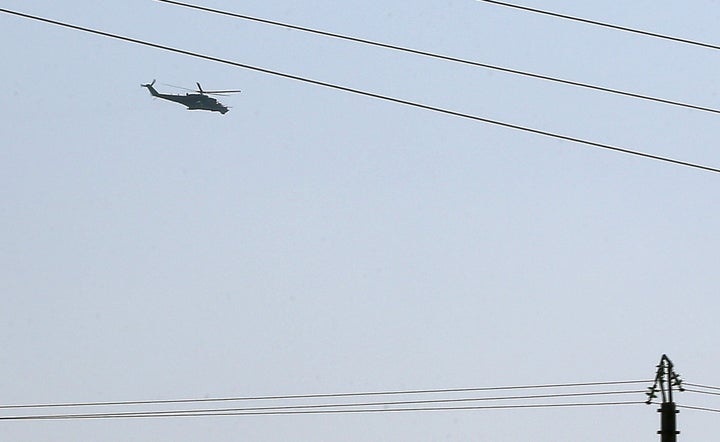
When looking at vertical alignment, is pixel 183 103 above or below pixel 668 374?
above

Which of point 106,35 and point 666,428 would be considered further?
point 666,428

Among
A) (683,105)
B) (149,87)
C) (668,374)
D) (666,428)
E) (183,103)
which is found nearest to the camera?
(683,105)

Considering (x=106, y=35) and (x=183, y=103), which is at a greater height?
(x=183, y=103)

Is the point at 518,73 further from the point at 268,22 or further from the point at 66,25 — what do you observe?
the point at 66,25

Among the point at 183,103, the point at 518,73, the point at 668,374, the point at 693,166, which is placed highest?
the point at 183,103

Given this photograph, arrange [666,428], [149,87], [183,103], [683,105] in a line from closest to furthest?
[683,105] < [666,428] < [183,103] < [149,87]

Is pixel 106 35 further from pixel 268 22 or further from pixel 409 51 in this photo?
pixel 409 51

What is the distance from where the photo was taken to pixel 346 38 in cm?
3019

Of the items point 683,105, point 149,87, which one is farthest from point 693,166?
point 149,87

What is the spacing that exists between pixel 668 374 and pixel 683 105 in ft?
90.0

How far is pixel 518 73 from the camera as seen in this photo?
101 feet

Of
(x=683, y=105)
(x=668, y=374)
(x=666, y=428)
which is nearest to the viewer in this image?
(x=683, y=105)

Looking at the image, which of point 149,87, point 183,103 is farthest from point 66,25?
point 149,87

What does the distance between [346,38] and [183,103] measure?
71650 millimetres
